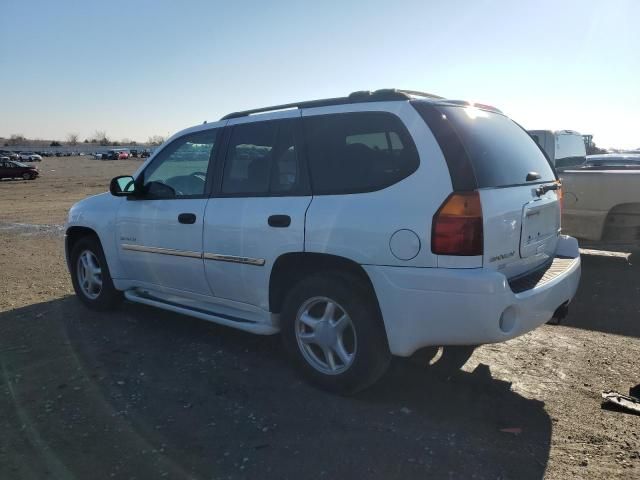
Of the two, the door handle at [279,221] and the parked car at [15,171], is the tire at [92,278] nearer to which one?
the door handle at [279,221]

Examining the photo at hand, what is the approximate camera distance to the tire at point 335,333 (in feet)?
11.0

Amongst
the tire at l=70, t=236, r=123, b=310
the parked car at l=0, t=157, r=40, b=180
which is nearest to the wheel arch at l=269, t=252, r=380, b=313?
the tire at l=70, t=236, r=123, b=310

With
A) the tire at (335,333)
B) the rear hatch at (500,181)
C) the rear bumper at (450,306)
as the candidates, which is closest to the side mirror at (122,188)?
the tire at (335,333)

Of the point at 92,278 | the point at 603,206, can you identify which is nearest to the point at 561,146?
the point at 603,206

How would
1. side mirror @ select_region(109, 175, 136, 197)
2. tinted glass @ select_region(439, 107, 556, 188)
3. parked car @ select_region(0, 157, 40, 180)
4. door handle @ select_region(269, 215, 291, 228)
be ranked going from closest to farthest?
1. tinted glass @ select_region(439, 107, 556, 188)
2. door handle @ select_region(269, 215, 291, 228)
3. side mirror @ select_region(109, 175, 136, 197)
4. parked car @ select_region(0, 157, 40, 180)

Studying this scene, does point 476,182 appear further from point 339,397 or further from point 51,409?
point 51,409

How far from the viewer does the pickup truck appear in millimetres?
6699

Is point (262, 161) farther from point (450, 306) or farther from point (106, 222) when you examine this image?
point (106, 222)

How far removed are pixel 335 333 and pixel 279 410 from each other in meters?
0.61

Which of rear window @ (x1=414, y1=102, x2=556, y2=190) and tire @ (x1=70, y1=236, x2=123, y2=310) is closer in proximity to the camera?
rear window @ (x1=414, y1=102, x2=556, y2=190)

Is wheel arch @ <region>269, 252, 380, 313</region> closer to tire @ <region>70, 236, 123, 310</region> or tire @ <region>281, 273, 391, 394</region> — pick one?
tire @ <region>281, 273, 391, 394</region>

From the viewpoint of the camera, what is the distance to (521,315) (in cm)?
316

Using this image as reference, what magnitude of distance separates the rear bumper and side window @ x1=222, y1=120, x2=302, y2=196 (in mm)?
1010

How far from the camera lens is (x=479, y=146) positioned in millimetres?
3307
